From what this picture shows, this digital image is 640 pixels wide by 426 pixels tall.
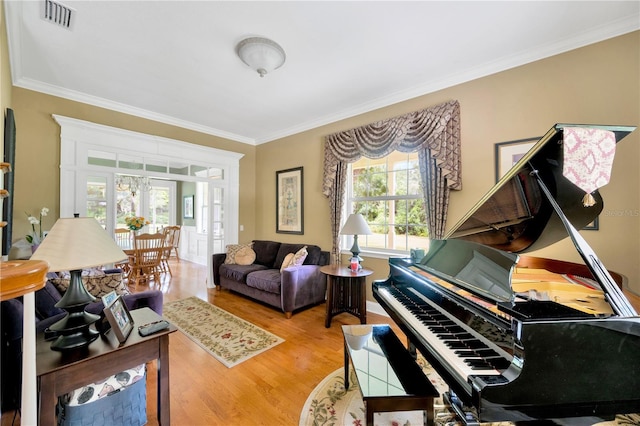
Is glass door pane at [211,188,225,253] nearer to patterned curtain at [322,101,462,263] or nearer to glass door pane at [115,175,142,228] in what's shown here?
patterned curtain at [322,101,462,263]

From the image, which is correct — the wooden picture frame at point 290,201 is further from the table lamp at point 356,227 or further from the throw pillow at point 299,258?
the table lamp at point 356,227

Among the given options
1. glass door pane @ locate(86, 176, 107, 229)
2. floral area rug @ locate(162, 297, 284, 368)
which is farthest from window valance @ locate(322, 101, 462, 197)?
glass door pane @ locate(86, 176, 107, 229)

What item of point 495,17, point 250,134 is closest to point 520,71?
point 495,17

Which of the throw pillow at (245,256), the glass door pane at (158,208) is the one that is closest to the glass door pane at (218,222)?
the throw pillow at (245,256)

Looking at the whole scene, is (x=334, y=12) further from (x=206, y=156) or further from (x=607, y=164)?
(x=206, y=156)

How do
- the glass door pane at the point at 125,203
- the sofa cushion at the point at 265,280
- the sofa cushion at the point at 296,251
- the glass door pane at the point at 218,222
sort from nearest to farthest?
the sofa cushion at the point at 265,280
the sofa cushion at the point at 296,251
the glass door pane at the point at 218,222
the glass door pane at the point at 125,203

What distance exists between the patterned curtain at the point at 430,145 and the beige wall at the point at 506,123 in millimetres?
129

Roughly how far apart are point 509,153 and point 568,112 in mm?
515

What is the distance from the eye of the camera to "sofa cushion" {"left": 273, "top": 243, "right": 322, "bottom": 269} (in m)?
3.86

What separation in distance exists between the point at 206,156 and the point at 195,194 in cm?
310

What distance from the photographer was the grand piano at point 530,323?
0.91 metres

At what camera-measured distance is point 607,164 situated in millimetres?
1020

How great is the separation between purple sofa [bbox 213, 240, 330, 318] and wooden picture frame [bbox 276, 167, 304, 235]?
0.39 m

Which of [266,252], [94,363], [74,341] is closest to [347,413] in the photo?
[94,363]
